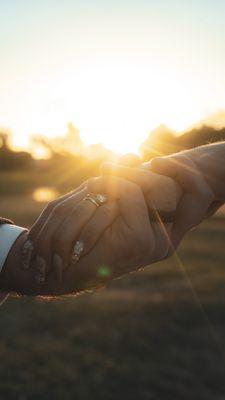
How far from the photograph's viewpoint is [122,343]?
7.71m

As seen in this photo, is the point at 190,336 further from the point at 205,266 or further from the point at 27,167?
the point at 27,167

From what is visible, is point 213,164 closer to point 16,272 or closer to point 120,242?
point 120,242

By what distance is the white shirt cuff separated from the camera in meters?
2.65

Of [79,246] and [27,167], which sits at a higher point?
[79,246]

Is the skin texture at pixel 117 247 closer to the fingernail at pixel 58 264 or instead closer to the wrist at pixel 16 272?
the wrist at pixel 16 272

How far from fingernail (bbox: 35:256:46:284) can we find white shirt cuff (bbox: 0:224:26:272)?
29 centimetres

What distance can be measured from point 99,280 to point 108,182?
41 centimetres

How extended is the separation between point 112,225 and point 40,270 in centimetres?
33

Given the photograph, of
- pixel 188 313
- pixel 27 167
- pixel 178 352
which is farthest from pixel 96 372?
pixel 27 167

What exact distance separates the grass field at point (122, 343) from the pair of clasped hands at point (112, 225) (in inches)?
158

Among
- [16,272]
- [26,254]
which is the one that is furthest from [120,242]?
[16,272]

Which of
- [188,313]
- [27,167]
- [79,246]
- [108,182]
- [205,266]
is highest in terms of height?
[108,182]

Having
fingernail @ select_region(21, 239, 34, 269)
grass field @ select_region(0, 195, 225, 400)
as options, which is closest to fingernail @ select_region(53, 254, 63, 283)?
fingernail @ select_region(21, 239, 34, 269)

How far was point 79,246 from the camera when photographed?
7.55ft
